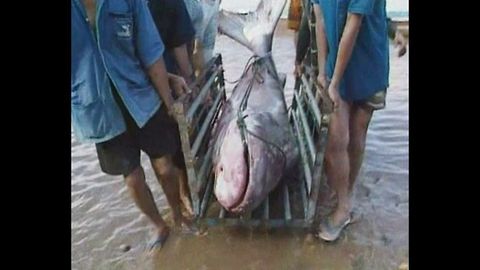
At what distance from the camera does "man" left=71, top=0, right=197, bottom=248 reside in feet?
7.71

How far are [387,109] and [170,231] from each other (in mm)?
585

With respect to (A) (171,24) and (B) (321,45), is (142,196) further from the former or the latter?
(B) (321,45)

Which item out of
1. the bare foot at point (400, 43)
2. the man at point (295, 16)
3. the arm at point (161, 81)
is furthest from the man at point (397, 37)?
the arm at point (161, 81)

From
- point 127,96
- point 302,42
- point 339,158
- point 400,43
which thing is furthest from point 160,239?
point 400,43

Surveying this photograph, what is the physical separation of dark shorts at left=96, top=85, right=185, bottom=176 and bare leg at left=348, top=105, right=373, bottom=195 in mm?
398

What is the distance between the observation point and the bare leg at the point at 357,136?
241 cm

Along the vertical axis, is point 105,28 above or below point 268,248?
above

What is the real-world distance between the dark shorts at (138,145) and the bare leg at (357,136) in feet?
1.31

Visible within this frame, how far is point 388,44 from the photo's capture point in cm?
237

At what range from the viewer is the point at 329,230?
2.41 m

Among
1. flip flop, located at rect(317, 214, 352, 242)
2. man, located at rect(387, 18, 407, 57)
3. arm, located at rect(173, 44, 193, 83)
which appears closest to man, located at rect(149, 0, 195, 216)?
arm, located at rect(173, 44, 193, 83)

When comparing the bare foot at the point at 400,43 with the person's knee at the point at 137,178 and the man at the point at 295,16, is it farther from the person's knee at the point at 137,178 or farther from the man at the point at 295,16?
the person's knee at the point at 137,178
